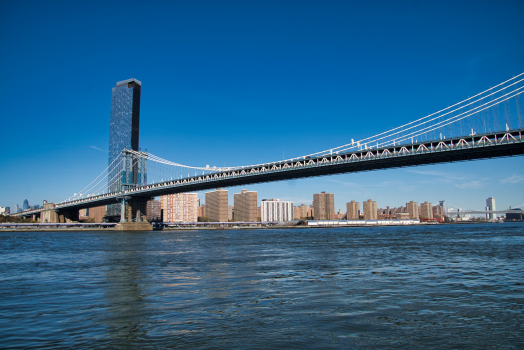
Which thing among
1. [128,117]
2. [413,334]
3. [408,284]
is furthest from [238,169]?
[128,117]

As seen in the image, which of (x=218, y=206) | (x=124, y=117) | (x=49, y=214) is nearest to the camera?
(x=49, y=214)

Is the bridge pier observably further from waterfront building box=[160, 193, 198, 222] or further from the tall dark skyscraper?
waterfront building box=[160, 193, 198, 222]

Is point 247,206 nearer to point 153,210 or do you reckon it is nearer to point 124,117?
point 153,210

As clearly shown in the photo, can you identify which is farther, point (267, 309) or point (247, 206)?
point (247, 206)

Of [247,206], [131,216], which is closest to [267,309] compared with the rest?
[131,216]

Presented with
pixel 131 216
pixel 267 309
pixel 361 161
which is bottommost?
pixel 267 309

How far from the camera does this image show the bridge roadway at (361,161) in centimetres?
4534

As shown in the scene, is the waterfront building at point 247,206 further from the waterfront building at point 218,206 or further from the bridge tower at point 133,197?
the bridge tower at point 133,197

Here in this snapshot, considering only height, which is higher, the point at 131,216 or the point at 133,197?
the point at 133,197

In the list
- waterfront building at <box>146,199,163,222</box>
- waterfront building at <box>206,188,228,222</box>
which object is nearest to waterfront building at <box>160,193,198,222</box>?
waterfront building at <box>146,199,163,222</box>

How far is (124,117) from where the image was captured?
522 feet

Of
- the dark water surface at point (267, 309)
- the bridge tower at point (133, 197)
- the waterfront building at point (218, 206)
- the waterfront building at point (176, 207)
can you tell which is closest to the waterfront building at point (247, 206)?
the waterfront building at point (218, 206)

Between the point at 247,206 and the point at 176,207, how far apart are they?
34793mm

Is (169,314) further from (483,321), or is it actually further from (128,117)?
(128,117)
